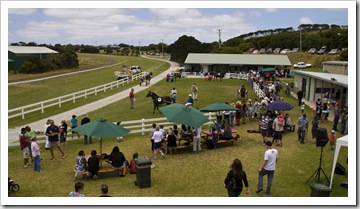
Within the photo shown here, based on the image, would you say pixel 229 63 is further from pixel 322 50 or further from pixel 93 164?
pixel 93 164

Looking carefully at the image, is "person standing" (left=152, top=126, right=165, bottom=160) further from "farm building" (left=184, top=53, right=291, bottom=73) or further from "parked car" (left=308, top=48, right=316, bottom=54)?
"parked car" (left=308, top=48, right=316, bottom=54)

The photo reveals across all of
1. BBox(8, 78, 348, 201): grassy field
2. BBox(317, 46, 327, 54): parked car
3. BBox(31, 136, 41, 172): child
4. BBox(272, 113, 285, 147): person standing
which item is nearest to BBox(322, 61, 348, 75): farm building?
BBox(8, 78, 348, 201): grassy field

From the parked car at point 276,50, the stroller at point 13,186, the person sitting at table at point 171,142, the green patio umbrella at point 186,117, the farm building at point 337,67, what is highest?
the parked car at point 276,50

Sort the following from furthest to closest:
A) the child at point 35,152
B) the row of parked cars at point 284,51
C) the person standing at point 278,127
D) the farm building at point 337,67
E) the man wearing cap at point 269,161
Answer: the row of parked cars at point 284,51 → the farm building at point 337,67 → the person standing at point 278,127 → the child at point 35,152 → the man wearing cap at point 269,161

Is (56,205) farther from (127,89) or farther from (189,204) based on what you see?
(127,89)

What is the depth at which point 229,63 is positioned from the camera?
4994 centimetres

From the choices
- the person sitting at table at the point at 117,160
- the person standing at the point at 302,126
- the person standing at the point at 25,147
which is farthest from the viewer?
the person standing at the point at 302,126

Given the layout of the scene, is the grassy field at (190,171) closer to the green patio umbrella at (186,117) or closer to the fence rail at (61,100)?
the green patio umbrella at (186,117)

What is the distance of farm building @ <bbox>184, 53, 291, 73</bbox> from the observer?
5043cm

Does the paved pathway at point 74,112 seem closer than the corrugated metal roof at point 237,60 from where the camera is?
Yes

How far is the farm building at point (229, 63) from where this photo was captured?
5043cm

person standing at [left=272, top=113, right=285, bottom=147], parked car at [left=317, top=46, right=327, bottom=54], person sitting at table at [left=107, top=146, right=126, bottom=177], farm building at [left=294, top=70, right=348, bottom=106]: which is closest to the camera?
person sitting at table at [left=107, top=146, right=126, bottom=177]

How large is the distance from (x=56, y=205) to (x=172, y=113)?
6003 millimetres

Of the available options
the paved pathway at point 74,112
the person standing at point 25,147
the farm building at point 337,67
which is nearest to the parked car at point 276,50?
the farm building at point 337,67
